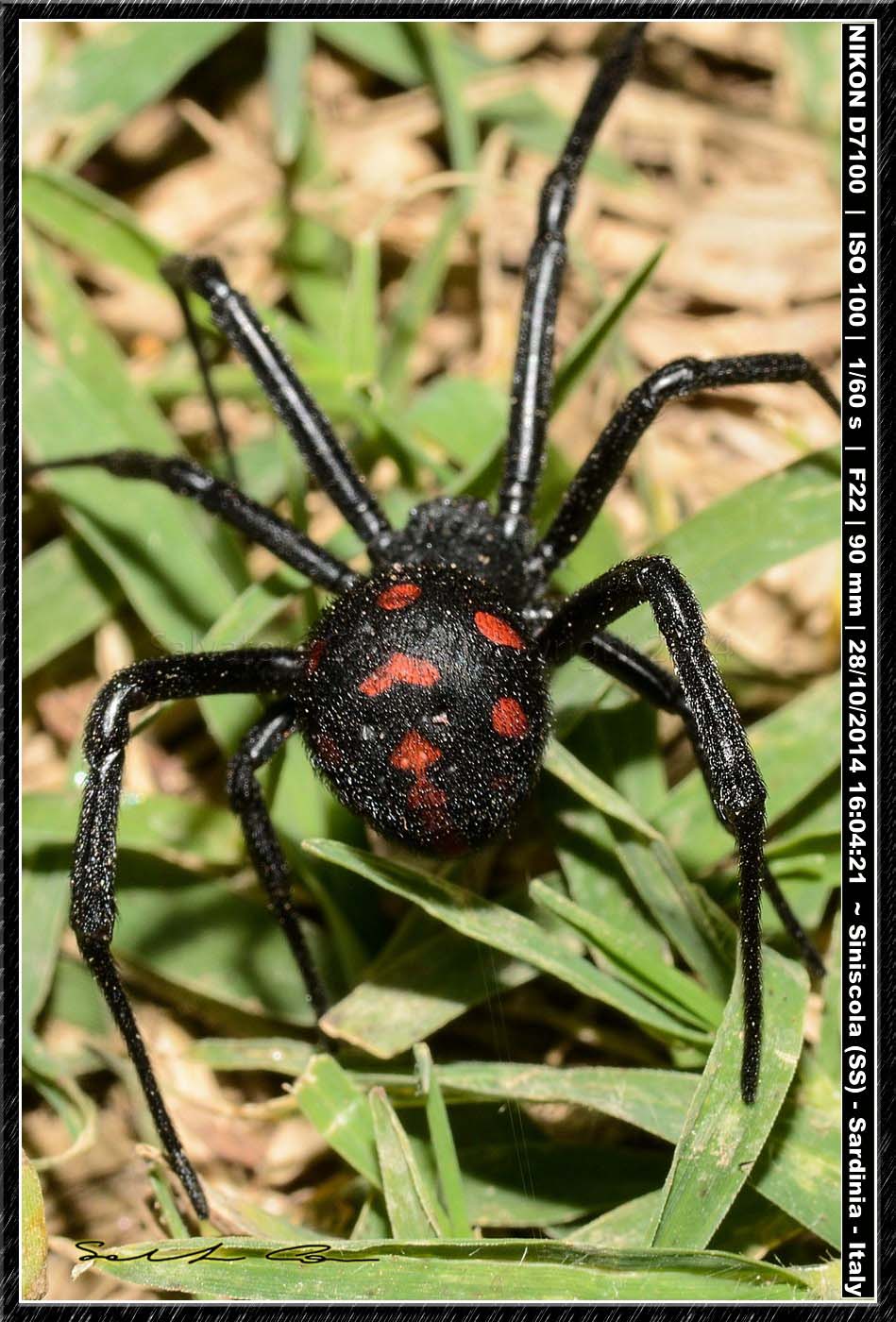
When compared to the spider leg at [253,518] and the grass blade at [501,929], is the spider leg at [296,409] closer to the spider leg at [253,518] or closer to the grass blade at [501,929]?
the spider leg at [253,518]

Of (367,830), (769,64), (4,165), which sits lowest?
(367,830)

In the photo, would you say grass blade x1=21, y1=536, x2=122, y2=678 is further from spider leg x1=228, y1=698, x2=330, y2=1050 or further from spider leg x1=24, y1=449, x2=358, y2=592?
spider leg x1=228, y1=698, x2=330, y2=1050

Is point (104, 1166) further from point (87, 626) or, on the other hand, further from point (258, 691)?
point (87, 626)

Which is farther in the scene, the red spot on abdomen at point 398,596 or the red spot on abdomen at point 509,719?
the red spot on abdomen at point 398,596

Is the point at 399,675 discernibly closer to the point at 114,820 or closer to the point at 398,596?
the point at 398,596

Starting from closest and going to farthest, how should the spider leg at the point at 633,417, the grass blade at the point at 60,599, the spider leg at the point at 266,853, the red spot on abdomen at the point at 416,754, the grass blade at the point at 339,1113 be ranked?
the red spot on abdomen at the point at 416,754, the grass blade at the point at 339,1113, the spider leg at the point at 266,853, the spider leg at the point at 633,417, the grass blade at the point at 60,599

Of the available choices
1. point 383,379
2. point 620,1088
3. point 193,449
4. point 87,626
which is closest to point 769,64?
point 383,379
